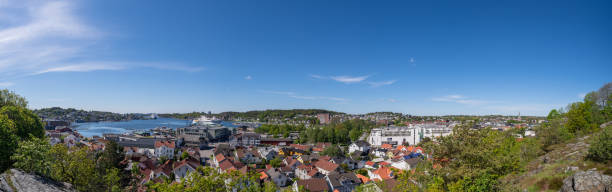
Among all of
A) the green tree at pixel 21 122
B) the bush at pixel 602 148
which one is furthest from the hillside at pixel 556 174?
the green tree at pixel 21 122

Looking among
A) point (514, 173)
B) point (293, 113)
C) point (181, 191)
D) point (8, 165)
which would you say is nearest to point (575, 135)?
point (514, 173)

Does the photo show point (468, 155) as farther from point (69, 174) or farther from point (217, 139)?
point (217, 139)

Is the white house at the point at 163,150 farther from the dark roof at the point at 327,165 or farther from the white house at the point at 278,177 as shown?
the dark roof at the point at 327,165

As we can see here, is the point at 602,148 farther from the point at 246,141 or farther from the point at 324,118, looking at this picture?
the point at 324,118

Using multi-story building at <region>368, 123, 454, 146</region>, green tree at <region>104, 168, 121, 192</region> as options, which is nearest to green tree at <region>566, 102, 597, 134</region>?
multi-story building at <region>368, 123, 454, 146</region>

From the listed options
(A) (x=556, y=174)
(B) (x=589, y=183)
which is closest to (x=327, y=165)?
(A) (x=556, y=174)

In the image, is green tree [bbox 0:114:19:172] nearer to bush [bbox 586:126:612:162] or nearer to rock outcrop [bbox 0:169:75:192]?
rock outcrop [bbox 0:169:75:192]
